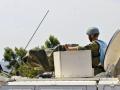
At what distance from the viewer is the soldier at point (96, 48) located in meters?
6.54

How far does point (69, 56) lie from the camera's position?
5988 mm

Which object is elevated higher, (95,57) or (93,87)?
(95,57)

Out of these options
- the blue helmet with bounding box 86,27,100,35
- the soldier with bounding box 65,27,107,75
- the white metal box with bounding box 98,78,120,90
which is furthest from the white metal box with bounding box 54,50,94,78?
the blue helmet with bounding box 86,27,100,35

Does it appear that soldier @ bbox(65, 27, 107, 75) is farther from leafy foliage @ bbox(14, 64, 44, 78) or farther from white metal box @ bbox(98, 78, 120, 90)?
white metal box @ bbox(98, 78, 120, 90)

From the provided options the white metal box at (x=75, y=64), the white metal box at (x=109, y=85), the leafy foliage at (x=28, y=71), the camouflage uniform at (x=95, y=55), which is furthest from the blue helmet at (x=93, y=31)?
the white metal box at (x=109, y=85)

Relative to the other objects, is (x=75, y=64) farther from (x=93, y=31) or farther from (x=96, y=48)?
(x=93, y=31)

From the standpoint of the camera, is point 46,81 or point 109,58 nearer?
point 46,81

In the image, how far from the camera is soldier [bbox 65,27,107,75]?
21.4ft

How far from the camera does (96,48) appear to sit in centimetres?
677

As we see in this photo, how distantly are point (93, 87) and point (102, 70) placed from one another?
4.21 ft

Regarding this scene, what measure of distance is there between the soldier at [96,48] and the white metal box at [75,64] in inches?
13.5

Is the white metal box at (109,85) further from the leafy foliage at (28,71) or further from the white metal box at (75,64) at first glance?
the leafy foliage at (28,71)

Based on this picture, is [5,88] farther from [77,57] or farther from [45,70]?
[45,70]

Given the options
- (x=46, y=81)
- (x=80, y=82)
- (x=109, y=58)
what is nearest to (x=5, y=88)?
(x=46, y=81)
